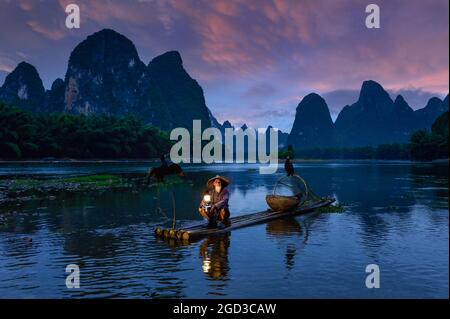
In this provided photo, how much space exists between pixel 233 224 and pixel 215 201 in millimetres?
1950

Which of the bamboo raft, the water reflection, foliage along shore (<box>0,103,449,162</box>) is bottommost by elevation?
the water reflection

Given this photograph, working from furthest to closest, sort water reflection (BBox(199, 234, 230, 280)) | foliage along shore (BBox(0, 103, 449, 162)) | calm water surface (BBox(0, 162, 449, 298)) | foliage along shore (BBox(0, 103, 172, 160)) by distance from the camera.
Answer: foliage along shore (BBox(0, 103, 449, 162)) < foliage along shore (BBox(0, 103, 172, 160)) < water reflection (BBox(199, 234, 230, 280)) < calm water surface (BBox(0, 162, 449, 298))

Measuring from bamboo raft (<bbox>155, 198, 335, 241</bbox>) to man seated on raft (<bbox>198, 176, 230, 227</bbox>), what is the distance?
1.64 ft

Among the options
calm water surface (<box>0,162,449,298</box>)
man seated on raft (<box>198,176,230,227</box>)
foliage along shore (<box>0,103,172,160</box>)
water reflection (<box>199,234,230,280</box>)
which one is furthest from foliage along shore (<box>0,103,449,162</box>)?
water reflection (<box>199,234,230,280</box>)

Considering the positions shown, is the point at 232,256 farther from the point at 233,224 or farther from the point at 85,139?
the point at 85,139

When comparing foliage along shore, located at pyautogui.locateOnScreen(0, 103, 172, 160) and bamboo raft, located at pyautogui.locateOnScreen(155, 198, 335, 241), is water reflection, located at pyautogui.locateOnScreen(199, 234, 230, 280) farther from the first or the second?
foliage along shore, located at pyautogui.locateOnScreen(0, 103, 172, 160)

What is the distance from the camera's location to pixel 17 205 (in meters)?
25.1

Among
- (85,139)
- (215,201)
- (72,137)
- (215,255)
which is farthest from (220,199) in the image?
(85,139)

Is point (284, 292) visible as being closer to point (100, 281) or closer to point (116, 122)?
point (100, 281)

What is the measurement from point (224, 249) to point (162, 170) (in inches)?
135

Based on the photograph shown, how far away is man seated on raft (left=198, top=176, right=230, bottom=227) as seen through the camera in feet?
53.1

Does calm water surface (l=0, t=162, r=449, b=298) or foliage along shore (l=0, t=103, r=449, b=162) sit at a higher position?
foliage along shore (l=0, t=103, r=449, b=162)
